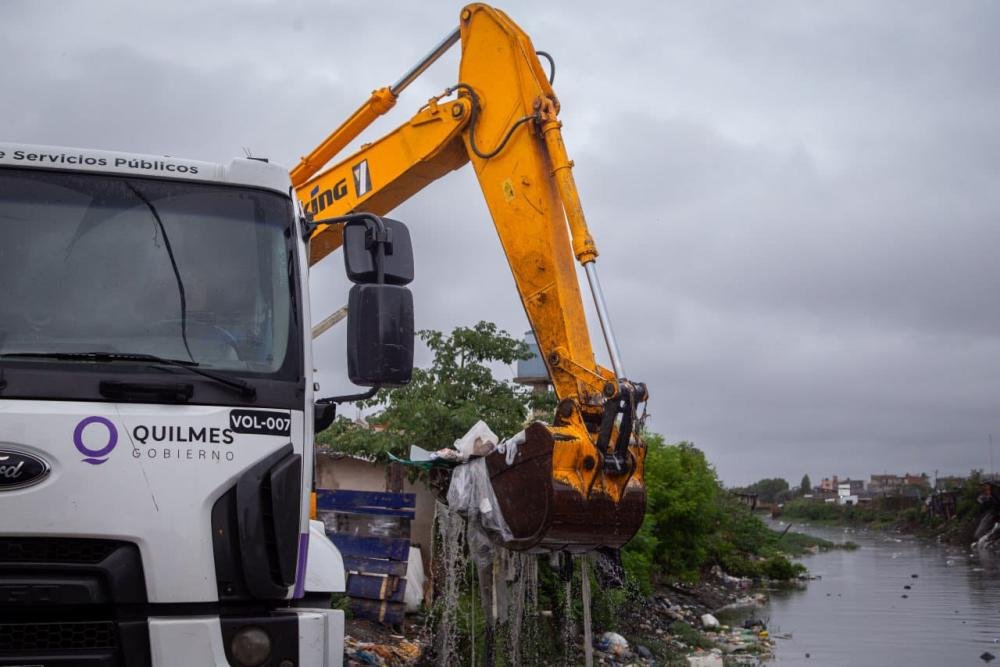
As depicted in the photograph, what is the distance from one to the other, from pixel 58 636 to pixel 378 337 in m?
1.54

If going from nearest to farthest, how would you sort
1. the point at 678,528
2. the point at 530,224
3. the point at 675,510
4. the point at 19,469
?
the point at 19,469 < the point at 530,224 < the point at 675,510 < the point at 678,528

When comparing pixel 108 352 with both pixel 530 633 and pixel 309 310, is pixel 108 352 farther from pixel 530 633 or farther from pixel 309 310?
pixel 530 633

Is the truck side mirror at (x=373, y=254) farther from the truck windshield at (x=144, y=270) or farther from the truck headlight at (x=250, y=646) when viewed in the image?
the truck headlight at (x=250, y=646)

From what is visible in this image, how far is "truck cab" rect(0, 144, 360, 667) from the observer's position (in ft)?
10.7

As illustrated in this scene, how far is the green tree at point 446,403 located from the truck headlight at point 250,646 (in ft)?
27.4

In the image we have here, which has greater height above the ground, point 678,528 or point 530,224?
point 530,224

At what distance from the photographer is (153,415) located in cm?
341

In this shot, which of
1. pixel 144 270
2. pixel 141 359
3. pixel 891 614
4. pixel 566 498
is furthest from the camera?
pixel 891 614

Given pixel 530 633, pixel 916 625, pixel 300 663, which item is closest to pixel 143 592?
pixel 300 663

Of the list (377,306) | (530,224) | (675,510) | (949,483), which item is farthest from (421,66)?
(949,483)

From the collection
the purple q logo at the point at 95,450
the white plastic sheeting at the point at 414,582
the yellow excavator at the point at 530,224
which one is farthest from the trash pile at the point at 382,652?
the purple q logo at the point at 95,450

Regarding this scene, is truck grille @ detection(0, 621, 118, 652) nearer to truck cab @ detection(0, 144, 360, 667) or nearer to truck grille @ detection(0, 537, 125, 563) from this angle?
truck cab @ detection(0, 144, 360, 667)

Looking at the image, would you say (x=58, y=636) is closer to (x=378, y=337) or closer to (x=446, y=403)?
(x=378, y=337)

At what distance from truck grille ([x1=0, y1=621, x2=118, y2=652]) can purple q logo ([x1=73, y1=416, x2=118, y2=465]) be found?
550 mm
